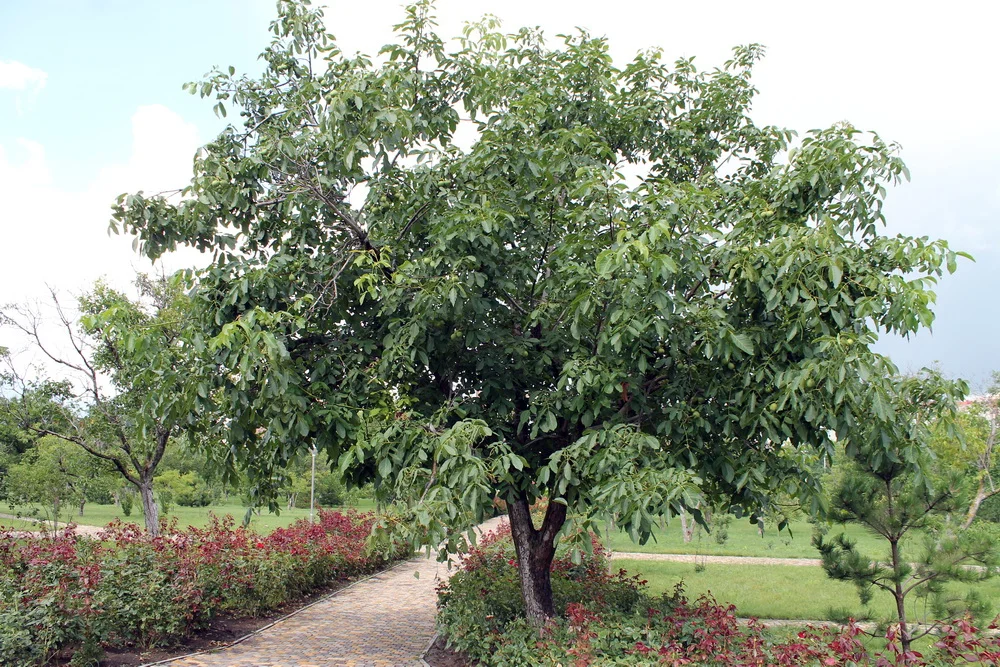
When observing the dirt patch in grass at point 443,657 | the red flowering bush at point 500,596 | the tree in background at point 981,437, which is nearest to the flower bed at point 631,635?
the red flowering bush at point 500,596

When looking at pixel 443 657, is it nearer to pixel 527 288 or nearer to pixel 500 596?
pixel 500 596

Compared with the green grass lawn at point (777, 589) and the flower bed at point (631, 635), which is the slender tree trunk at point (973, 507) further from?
the flower bed at point (631, 635)

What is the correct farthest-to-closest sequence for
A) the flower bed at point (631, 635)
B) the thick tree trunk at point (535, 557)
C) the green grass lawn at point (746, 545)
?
the green grass lawn at point (746, 545)
the thick tree trunk at point (535, 557)
the flower bed at point (631, 635)

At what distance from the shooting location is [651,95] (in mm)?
6984

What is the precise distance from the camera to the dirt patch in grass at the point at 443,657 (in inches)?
273

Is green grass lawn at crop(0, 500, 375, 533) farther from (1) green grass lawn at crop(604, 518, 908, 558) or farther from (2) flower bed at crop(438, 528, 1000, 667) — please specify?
(2) flower bed at crop(438, 528, 1000, 667)

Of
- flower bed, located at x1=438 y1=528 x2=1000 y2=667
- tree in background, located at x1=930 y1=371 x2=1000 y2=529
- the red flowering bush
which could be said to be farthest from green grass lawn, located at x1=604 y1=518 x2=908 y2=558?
flower bed, located at x1=438 y1=528 x2=1000 y2=667

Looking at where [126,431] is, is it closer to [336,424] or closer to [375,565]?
[375,565]

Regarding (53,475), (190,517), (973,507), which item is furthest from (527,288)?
(190,517)

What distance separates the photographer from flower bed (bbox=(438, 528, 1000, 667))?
165 inches

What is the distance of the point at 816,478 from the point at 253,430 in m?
4.28

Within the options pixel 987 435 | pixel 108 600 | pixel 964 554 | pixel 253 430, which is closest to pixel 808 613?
pixel 964 554

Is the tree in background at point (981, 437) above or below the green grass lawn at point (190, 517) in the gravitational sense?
above

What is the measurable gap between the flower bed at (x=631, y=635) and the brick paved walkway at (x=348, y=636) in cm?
62
